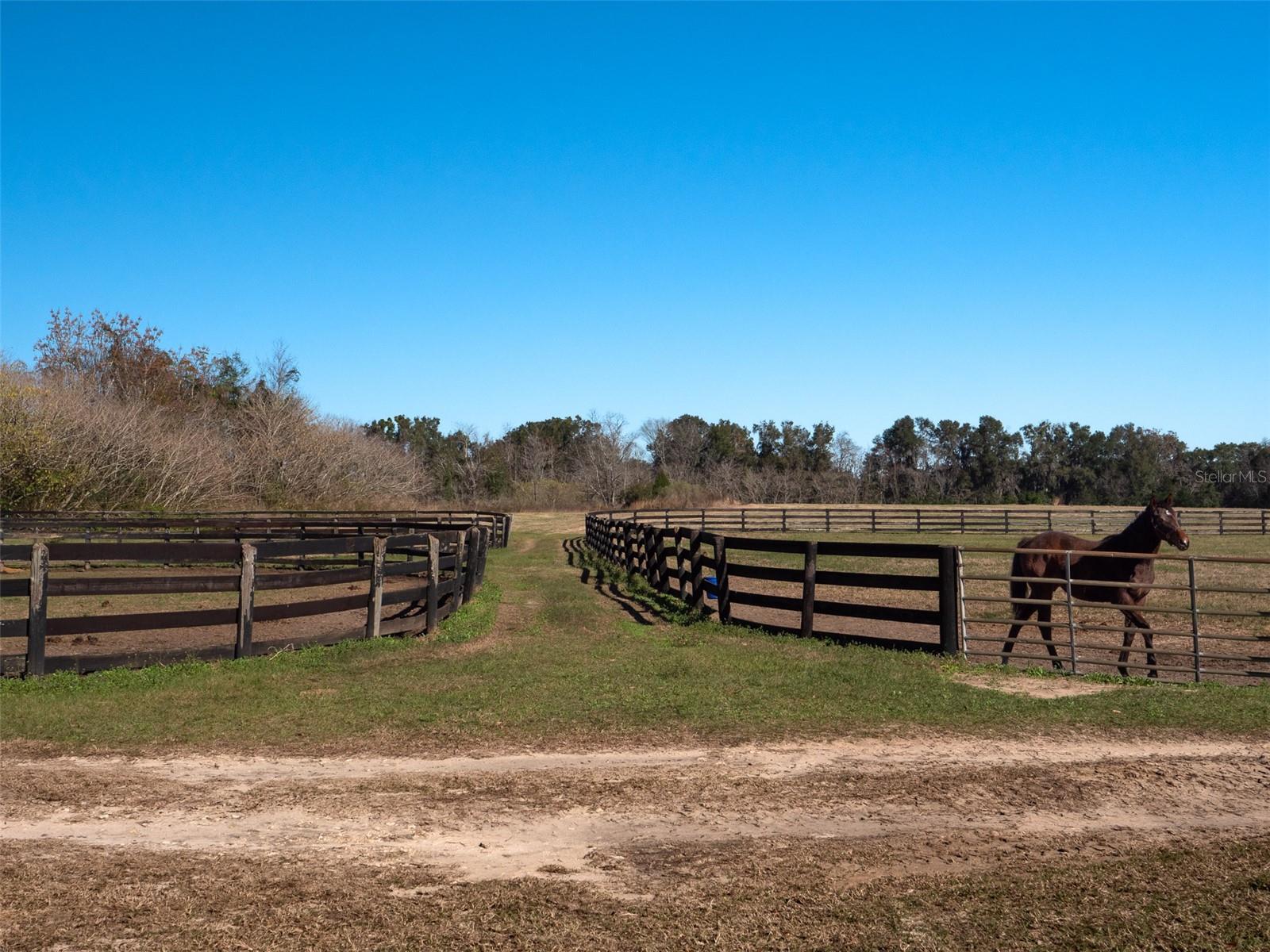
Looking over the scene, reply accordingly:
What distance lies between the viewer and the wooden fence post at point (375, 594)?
12.0 metres

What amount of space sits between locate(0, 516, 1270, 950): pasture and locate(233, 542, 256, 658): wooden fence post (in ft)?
0.48

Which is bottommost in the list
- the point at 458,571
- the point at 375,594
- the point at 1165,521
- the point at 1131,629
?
the point at 1131,629

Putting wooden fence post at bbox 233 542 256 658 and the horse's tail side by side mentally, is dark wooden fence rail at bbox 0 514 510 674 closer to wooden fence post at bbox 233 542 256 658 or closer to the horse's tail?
wooden fence post at bbox 233 542 256 658

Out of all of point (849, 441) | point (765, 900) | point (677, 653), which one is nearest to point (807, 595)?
point (677, 653)

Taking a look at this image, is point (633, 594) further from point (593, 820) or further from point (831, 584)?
point (593, 820)

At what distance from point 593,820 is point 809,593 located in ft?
25.2

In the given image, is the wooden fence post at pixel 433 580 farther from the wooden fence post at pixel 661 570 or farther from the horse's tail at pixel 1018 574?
the horse's tail at pixel 1018 574

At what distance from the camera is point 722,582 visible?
1459cm

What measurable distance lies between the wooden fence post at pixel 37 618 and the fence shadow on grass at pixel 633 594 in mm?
7912

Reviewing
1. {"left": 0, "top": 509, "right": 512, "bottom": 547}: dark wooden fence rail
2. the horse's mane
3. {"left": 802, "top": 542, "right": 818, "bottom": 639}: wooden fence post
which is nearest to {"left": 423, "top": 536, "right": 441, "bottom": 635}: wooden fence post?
{"left": 802, "top": 542, "right": 818, "bottom": 639}: wooden fence post

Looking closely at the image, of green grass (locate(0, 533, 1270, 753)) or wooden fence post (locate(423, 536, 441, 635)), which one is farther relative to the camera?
wooden fence post (locate(423, 536, 441, 635))

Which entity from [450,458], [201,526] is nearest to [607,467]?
[450,458]

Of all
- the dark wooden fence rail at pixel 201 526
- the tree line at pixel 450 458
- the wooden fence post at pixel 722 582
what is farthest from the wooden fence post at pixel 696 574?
the tree line at pixel 450 458

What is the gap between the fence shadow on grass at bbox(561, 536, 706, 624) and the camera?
15.1 m
